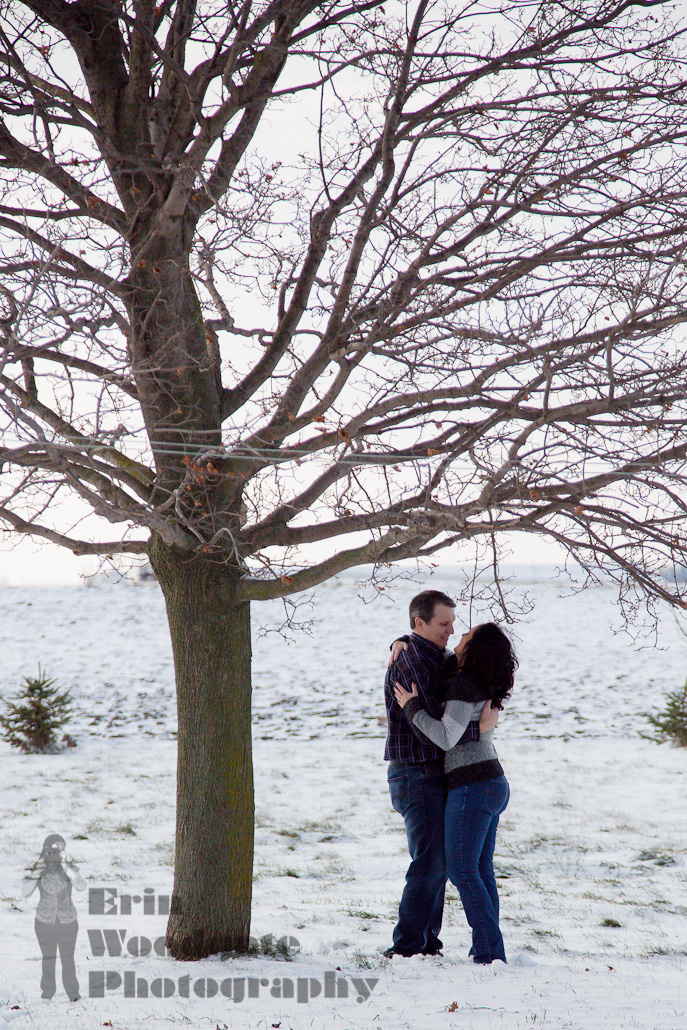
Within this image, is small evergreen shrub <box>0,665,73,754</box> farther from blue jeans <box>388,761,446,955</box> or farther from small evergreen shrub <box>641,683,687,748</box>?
blue jeans <box>388,761,446,955</box>

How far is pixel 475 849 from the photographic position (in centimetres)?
427

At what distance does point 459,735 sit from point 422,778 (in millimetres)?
371

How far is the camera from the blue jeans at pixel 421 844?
441cm

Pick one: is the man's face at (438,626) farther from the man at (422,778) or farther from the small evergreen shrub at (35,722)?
the small evergreen shrub at (35,722)

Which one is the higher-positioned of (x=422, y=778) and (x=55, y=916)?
(x=422, y=778)

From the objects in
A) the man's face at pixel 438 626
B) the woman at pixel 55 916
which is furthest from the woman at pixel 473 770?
the woman at pixel 55 916

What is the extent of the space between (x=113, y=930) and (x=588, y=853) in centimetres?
474

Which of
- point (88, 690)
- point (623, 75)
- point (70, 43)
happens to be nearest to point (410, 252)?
point (623, 75)

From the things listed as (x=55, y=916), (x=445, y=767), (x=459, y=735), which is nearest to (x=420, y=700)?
(x=459, y=735)

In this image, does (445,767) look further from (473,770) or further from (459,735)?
(459,735)

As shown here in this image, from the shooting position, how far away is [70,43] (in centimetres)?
496

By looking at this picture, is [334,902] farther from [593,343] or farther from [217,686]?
[593,343]

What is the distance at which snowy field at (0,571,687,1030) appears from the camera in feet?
12.9

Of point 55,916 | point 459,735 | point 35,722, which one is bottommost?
point 55,916
